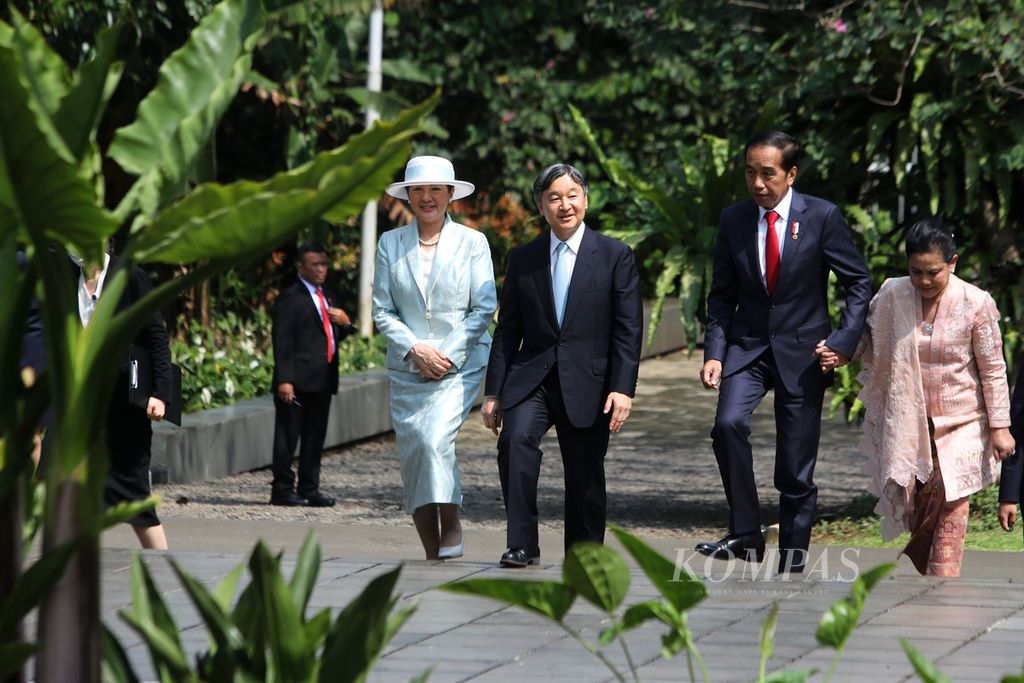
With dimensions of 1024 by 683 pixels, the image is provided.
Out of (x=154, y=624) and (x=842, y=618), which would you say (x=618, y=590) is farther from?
(x=154, y=624)

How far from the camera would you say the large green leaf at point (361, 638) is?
10.4 ft

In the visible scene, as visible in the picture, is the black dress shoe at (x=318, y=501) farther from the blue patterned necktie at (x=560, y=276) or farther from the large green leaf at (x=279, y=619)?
the large green leaf at (x=279, y=619)

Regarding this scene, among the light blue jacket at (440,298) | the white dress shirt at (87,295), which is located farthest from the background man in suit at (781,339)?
the white dress shirt at (87,295)

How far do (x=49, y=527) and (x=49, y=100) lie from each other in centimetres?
80

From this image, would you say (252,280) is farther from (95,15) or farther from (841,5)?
(841,5)

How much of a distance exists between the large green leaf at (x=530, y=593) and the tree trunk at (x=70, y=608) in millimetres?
673

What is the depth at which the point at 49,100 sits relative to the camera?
3168 mm

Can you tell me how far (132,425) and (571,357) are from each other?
6.26ft

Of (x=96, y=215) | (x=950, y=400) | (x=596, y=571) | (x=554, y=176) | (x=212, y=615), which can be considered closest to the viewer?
(x=596, y=571)

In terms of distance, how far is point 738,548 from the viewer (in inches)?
274

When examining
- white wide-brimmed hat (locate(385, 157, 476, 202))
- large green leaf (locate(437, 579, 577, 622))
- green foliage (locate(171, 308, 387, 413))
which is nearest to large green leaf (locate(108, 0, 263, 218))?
large green leaf (locate(437, 579, 577, 622))

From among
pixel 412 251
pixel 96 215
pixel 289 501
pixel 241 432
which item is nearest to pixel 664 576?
pixel 96 215

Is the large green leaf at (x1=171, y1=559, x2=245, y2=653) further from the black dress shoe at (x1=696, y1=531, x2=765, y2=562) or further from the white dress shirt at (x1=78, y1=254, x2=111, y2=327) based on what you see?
the white dress shirt at (x1=78, y1=254, x2=111, y2=327)

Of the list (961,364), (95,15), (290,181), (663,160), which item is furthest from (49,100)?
(95,15)
